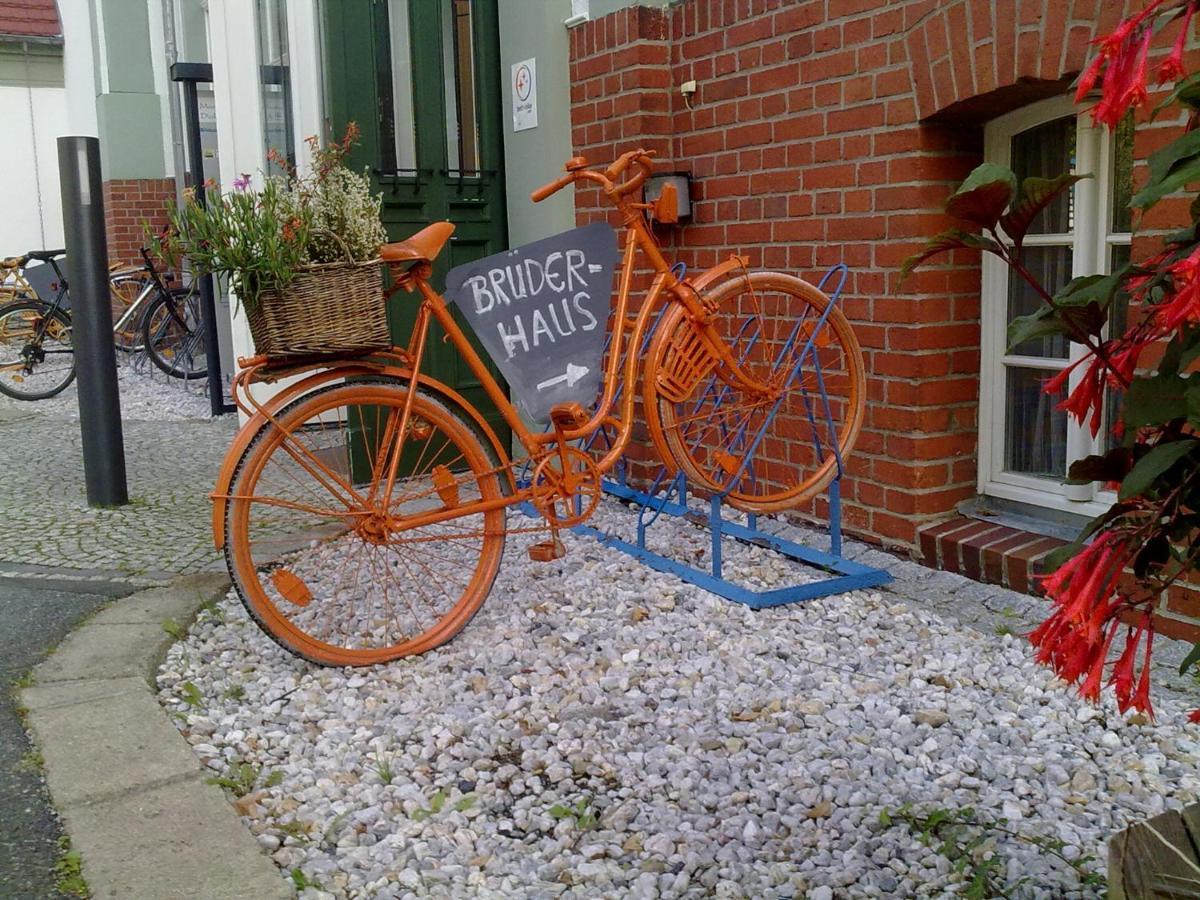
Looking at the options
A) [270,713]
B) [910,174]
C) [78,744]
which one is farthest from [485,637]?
[910,174]

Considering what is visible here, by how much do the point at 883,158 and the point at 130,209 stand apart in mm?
9570

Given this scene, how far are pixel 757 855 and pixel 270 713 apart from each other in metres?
1.36

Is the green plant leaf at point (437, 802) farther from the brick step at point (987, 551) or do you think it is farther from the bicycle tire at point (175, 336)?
the bicycle tire at point (175, 336)

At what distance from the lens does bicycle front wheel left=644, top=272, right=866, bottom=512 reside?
3605 millimetres

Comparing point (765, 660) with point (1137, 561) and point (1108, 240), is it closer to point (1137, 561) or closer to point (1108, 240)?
point (1108, 240)

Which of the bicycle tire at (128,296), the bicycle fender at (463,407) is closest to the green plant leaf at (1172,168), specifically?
the bicycle fender at (463,407)

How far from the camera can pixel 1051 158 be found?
3.73m

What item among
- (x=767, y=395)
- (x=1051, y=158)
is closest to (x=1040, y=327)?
(x=767, y=395)

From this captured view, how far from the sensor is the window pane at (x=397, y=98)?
5.45 metres

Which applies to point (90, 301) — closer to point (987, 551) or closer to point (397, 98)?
point (397, 98)

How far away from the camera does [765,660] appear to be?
3293 millimetres

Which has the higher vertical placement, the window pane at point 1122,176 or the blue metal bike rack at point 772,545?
the window pane at point 1122,176

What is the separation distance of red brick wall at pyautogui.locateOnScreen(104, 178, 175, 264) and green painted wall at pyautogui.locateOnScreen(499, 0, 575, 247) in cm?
702

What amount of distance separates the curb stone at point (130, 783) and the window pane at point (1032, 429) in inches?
105
